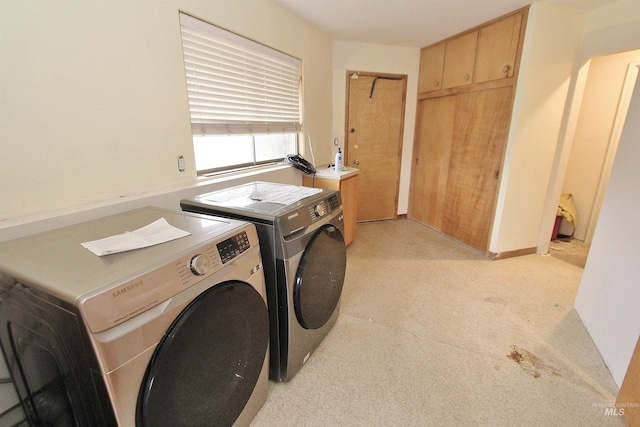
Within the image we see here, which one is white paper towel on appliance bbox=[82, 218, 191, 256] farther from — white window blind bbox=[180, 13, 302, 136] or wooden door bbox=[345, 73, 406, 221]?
wooden door bbox=[345, 73, 406, 221]

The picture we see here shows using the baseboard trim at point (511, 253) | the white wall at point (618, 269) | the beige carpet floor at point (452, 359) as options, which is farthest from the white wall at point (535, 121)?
the white wall at point (618, 269)

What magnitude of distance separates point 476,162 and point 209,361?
10.5 ft

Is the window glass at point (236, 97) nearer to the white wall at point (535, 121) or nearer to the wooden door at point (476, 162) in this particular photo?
the wooden door at point (476, 162)

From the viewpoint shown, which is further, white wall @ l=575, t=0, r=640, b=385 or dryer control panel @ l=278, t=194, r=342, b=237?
white wall @ l=575, t=0, r=640, b=385

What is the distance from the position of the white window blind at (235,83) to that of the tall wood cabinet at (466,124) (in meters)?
1.81

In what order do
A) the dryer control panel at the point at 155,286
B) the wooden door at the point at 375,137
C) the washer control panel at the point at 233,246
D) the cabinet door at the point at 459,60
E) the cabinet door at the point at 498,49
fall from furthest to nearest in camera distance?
the wooden door at the point at 375,137 → the cabinet door at the point at 459,60 → the cabinet door at the point at 498,49 → the washer control panel at the point at 233,246 → the dryer control panel at the point at 155,286

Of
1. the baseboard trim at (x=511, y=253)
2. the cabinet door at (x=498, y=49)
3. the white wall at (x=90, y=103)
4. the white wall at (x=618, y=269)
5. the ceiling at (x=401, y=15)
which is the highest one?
the ceiling at (x=401, y=15)

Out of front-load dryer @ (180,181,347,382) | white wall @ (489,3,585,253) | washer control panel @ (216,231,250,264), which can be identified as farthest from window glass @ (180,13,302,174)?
white wall @ (489,3,585,253)

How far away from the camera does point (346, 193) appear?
298cm

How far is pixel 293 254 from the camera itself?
1.30 metres

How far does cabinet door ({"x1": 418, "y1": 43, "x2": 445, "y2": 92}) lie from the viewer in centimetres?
344

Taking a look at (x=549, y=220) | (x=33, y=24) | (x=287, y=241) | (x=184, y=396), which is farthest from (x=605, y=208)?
(x=33, y=24)

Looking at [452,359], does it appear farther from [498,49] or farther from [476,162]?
[498,49]

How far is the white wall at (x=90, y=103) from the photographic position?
1094 millimetres
